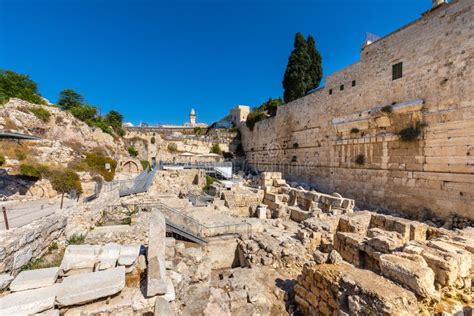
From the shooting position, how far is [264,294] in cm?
441

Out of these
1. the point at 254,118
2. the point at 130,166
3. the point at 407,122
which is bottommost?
the point at 130,166

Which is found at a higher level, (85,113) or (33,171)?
(85,113)

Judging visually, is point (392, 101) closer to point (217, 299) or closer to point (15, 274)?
point (217, 299)

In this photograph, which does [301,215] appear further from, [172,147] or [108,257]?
[172,147]

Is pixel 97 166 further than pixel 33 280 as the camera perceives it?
Yes

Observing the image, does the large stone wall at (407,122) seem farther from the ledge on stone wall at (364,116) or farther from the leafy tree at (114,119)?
the leafy tree at (114,119)

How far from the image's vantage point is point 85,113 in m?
21.2

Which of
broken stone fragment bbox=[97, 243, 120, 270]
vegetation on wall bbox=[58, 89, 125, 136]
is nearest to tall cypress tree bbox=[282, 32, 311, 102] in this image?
broken stone fragment bbox=[97, 243, 120, 270]

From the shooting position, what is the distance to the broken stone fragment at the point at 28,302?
2523 mm

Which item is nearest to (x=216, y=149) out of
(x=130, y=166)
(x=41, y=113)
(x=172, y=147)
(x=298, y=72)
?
(x=172, y=147)

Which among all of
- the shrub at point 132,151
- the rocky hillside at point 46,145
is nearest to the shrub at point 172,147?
the shrub at point 132,151

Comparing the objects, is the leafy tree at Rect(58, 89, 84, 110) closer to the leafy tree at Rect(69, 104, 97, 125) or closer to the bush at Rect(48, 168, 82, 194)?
the leafy tree at Rect(69, 104, 97, 125)

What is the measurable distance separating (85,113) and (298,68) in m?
22.6

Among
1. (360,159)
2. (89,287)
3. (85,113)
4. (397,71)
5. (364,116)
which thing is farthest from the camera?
(85,113)
